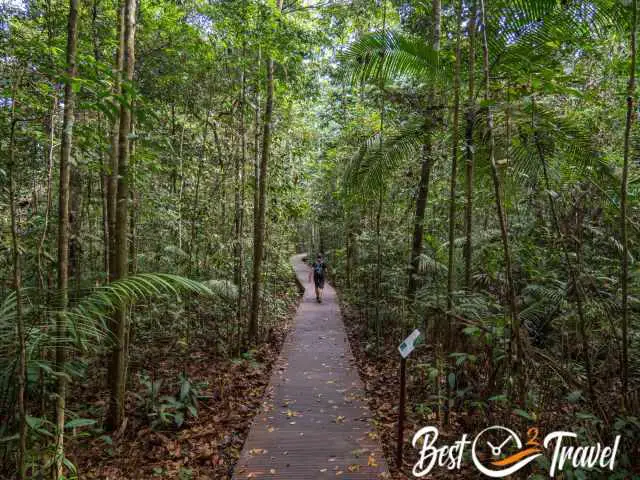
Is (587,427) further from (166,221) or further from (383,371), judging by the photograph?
(166,221)

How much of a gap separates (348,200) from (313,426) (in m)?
3.92

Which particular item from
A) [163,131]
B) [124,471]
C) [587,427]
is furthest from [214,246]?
[587,427]

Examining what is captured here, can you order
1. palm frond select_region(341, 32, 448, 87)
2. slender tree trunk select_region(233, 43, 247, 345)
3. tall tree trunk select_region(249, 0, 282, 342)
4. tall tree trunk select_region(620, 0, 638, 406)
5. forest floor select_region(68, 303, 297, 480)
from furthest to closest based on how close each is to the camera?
tall tree trunk select_region(249, 0, 282, 342)
slender tree trunk select_region(233, 43, 247, 345)
palm frond select_region(341, 32, 448, 87)
forest floor select_region(68, 303, 297, 480)
tall tree trunk select_region(620, 0, 638, 406)

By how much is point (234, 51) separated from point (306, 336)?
6.29 meters

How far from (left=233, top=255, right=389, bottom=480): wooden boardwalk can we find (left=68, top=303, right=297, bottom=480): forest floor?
0.32 metres

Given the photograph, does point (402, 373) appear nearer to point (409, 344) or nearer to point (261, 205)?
point (409, 344)

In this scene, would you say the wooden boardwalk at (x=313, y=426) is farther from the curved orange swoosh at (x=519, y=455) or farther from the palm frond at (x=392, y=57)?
the palm frond at (x=392, y=57)

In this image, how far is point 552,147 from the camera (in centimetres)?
377

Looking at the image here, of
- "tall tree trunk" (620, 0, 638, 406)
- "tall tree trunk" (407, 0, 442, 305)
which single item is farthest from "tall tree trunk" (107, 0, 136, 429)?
"tall tree trunk" (620, 0, 638, 406)

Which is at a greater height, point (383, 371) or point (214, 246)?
point (214, 246)

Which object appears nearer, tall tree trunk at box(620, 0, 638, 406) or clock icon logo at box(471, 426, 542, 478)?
tall tree trunk at box(620, 0, 638, 406)

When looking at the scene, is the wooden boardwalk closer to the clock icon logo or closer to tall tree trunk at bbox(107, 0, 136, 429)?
the clock icon logo

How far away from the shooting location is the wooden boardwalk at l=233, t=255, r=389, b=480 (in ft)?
12.4

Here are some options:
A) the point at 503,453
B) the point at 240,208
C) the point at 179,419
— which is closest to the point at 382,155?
the point at 240,208
